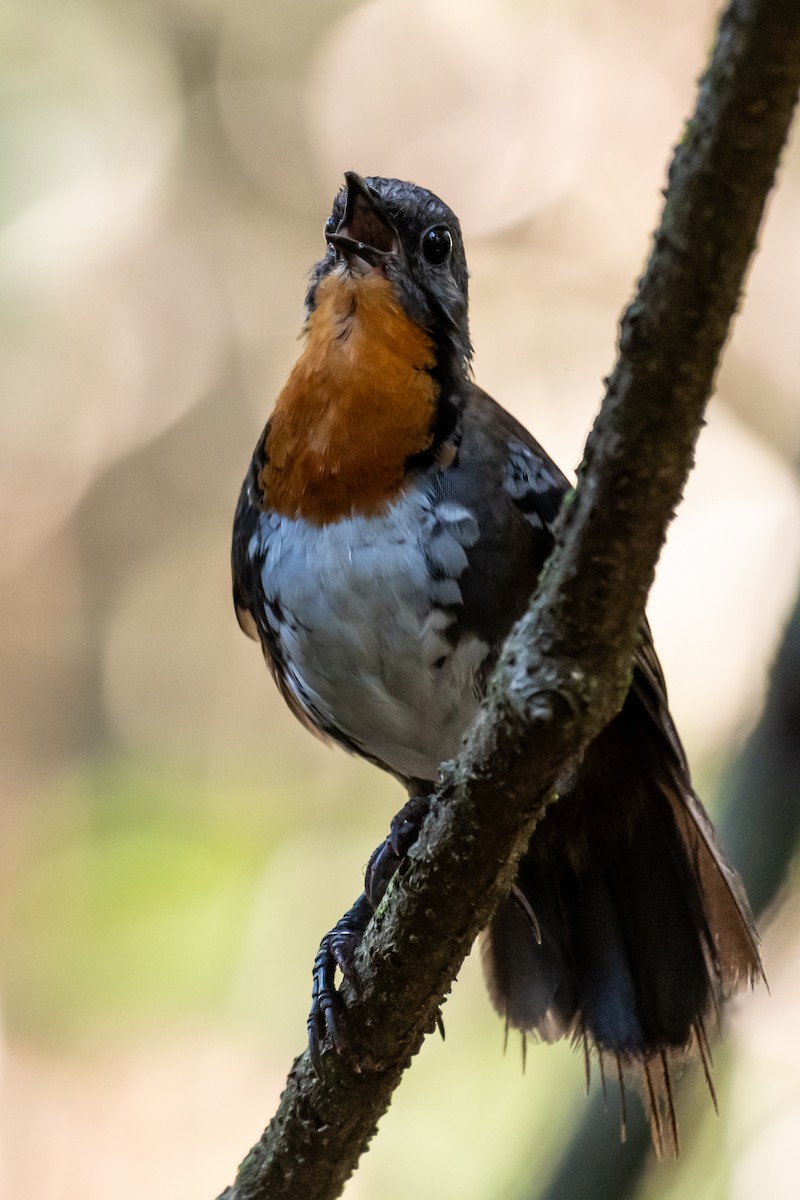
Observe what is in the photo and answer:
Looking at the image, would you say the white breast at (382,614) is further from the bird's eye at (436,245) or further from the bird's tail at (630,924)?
the bird's eye at (436,245)

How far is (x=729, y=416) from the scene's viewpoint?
657 centimetres

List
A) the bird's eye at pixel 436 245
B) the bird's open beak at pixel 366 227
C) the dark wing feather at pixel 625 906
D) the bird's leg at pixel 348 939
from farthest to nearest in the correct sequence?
the bird's eye at pixel 436 245, the bird's open beak at pixel 366 227, the dark wing feather at pixel 625 906, the bird's leg at pixel 348 939

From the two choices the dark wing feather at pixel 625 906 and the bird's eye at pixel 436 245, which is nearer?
the dark wing feather at pixel 625 906

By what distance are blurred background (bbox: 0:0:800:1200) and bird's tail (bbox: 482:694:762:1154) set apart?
1.33m

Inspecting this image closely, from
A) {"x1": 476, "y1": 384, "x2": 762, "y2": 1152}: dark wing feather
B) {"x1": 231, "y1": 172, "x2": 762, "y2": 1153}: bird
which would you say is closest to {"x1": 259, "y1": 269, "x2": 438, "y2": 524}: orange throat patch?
{"x1": 231, "y1": 172, "x2": 762, "y2": 1153}: bird

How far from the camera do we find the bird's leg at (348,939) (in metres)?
2.75

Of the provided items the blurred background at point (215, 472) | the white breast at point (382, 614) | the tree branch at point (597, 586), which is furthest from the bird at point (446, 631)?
the blurred background at point (215, 472)

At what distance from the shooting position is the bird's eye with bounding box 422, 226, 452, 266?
12.5 feet

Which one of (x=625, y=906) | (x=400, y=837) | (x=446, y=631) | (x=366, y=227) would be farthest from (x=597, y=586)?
(x=366, y=227)

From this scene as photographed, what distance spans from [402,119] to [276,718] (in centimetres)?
348

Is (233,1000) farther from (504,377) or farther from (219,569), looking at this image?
(504,377)

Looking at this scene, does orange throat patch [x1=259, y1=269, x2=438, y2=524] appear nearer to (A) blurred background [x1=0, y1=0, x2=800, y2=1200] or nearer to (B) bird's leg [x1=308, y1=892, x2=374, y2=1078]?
(B) bird's leg [x1=308, y1=892, x2=374, y2=1078]

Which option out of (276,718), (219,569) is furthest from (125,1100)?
(219,569)

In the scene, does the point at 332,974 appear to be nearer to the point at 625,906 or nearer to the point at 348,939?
the point at 348,939
